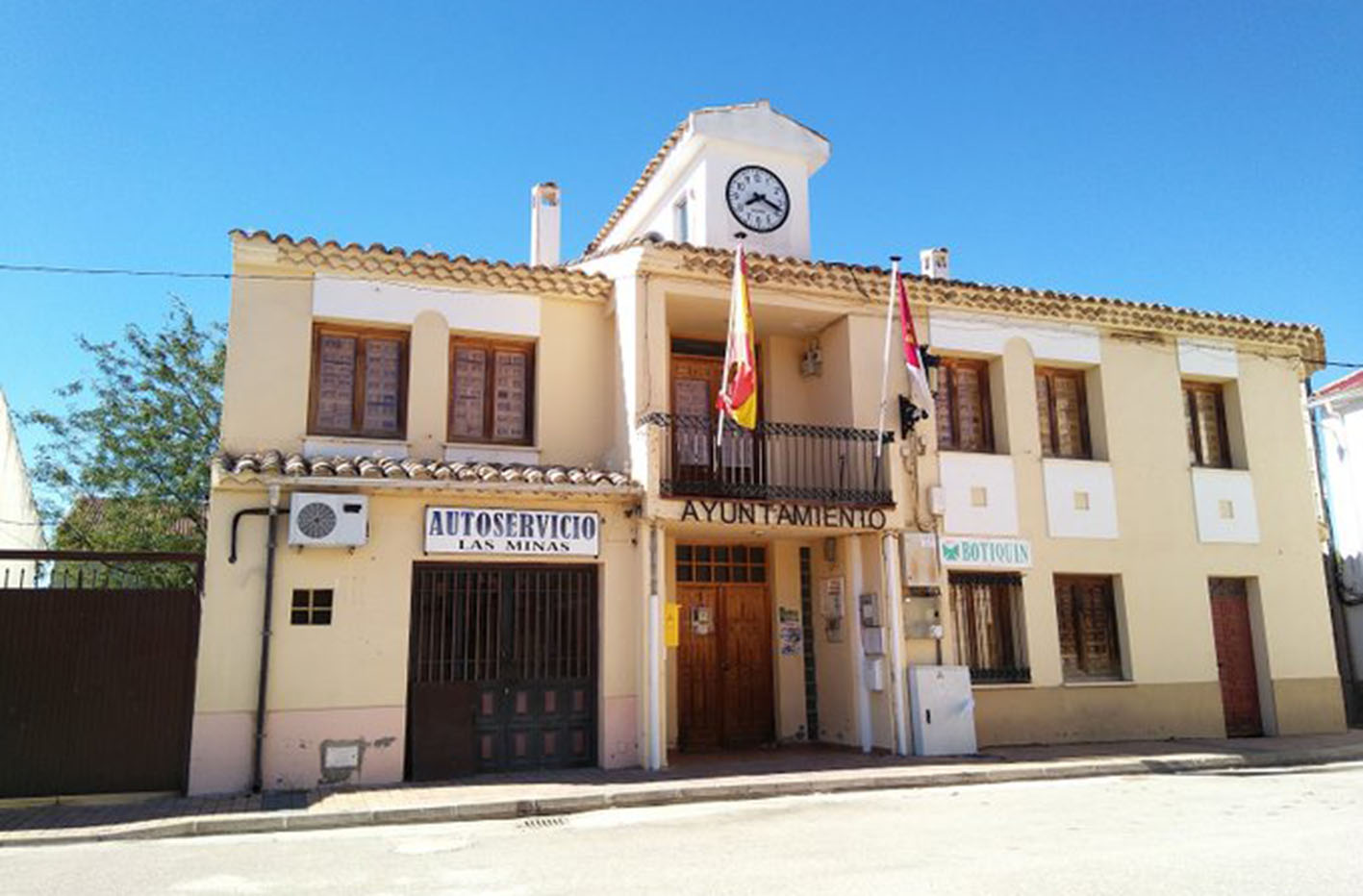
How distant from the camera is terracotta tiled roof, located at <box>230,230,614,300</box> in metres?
12.3

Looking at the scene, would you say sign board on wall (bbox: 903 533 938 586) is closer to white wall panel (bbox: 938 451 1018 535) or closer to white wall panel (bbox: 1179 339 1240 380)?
white wall panel (bbox: 938 451 1018 535)

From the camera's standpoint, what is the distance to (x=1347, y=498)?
721 inches

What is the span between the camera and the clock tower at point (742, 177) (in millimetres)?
15367

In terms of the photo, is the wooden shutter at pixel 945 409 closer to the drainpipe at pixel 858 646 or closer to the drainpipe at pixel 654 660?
the drainpipe at pixel 858 646

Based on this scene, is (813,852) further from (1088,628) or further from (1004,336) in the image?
(1004,336)

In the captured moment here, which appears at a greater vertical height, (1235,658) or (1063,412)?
(1063,412)

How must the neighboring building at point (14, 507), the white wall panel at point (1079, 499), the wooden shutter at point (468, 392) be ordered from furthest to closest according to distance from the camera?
1. the neighboring building at point (14, 507)
2. the white wall panel at point (1079, 499)
3. the wooden shutter at point (468, 392)

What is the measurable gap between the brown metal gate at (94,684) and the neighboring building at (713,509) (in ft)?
1.14

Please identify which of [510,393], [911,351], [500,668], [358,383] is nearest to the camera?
[500,668]

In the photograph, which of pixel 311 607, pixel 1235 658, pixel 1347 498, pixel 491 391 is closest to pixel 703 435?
pixel 491 391

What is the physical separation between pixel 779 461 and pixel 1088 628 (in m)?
5.21

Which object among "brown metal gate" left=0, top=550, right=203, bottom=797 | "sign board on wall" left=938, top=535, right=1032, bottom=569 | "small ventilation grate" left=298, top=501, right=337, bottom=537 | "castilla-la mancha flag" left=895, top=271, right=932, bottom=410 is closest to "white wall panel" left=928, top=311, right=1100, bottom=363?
"castilla-la mancha flag" left=895, top=271, right=932, bottom=410

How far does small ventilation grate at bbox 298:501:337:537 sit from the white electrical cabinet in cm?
738

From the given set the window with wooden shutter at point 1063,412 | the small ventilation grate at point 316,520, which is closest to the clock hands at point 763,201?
the window with wooden shutter at point 1063,412
